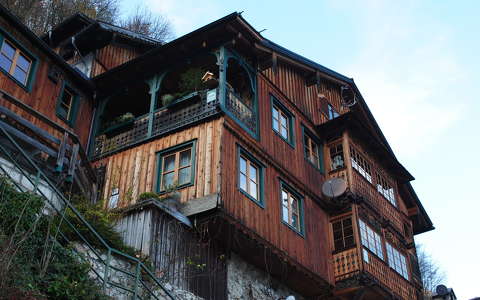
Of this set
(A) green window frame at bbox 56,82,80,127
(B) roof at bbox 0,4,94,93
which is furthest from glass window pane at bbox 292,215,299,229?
(B) roof at bbox 0,4,94,93

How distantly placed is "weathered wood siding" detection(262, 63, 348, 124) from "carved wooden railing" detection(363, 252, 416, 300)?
6.26 m

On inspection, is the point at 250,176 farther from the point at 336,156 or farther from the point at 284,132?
the point at 336,156

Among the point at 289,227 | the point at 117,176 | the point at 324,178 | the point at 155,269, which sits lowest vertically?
the point at 155,269

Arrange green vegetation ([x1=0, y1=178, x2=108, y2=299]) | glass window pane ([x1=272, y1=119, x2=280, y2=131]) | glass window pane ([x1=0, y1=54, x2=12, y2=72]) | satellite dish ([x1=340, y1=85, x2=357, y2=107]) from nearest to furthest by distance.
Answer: green vegetation ([x1=0, y1=178, x2=108, y2=299]), glass window pane ([x1=0, y1=54, x2=12, y2=72]), glass window pane ([x1=272, y1=119, x2=280, y2=131]), satellite dish ([x1=340, y1=85, x2=357, y2=107])

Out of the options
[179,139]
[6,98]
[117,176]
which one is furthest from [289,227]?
[6,98]

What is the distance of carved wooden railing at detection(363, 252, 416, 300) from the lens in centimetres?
2167

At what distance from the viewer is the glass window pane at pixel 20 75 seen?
19.1 m

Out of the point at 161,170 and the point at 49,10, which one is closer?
the point at 161,170

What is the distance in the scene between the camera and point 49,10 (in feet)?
129

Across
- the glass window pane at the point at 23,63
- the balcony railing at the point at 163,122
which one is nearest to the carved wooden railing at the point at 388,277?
the balcony railing at the point at 163,122

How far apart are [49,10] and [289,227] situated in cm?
2611

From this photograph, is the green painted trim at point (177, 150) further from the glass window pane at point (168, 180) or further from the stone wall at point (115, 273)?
the stone wall at point (115, 273)

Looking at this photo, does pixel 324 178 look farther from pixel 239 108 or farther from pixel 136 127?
pixel 136 127

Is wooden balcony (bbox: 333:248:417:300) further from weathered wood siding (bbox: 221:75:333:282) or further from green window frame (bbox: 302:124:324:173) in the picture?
green window frame (bbox: 302:124:324:173)
